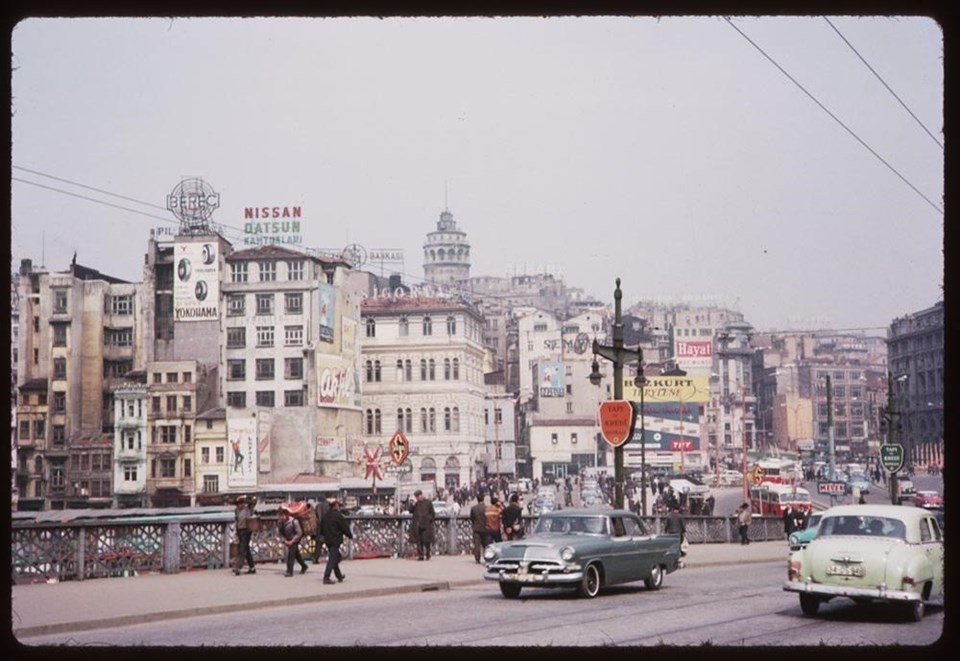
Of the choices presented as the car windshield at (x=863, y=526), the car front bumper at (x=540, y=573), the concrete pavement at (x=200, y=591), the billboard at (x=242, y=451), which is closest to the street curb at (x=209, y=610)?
the concrete pavement at (x=200, y=591)

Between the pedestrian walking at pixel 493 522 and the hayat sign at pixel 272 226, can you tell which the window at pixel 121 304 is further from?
the pedestrian walking at pixel 493 522

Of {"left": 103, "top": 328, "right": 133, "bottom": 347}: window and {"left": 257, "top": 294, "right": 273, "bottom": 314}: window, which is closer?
{"left": 257, "top": 294, "right": 273, "bottom": 314}: window

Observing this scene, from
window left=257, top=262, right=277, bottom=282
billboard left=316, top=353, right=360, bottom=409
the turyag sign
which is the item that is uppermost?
window left=257, top=262, right=277, bottom=282

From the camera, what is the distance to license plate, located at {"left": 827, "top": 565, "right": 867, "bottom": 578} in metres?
16.5

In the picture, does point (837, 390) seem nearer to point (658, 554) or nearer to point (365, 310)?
point (365, 310)

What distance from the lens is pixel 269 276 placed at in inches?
4018

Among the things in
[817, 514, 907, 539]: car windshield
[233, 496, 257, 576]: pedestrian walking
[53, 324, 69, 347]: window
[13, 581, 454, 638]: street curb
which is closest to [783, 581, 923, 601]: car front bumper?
[817, 514, 907, 539]: car windshield

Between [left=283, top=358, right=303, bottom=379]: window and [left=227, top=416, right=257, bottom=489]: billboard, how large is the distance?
20.6 ft

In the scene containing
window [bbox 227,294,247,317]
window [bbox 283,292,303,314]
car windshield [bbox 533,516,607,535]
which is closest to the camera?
car windshield [bbox 533,516,607,535]

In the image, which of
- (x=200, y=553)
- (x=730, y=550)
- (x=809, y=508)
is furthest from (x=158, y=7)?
(x=809, y=508)

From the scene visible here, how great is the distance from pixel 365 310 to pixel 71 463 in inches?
1161

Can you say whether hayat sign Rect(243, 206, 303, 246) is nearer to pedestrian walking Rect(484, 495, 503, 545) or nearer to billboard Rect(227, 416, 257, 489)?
billboard Rect(227, 416, 257, 489)

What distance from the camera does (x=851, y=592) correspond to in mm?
16406

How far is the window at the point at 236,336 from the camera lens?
332 feet
